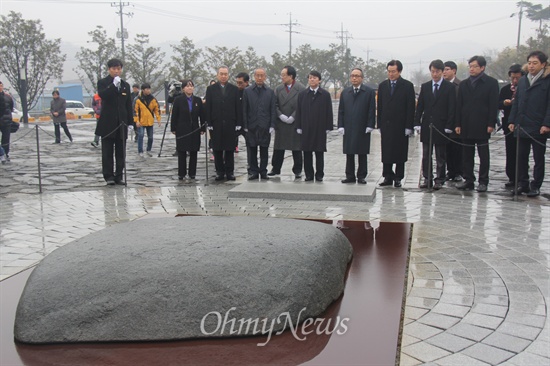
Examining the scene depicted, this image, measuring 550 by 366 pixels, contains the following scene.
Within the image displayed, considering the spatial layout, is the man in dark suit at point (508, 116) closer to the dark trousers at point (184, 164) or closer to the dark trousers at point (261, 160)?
the dark trousers at point (261, 160)

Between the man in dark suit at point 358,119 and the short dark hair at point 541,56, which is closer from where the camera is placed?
the short dark hair at point 541,56

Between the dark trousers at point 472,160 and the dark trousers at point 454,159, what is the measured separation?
19.0 inches

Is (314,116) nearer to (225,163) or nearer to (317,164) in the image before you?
(317,164)

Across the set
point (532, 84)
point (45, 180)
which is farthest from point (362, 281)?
point (45, 180)

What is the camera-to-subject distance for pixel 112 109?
9.70 meters

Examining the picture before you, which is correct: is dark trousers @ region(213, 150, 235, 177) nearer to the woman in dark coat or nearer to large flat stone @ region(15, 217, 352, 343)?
the woman in dark coat

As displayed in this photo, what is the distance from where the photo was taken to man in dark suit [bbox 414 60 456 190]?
9047 millimetres

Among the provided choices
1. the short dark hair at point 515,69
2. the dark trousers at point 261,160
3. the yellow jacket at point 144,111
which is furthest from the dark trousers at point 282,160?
the yellow jacket at point 144,111

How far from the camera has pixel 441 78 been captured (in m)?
9.16

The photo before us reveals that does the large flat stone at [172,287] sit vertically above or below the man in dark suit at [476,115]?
below

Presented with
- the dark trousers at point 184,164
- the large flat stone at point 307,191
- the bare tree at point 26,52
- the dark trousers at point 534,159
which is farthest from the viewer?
the bare tree at point 26,52

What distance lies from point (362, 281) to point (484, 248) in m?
1.78

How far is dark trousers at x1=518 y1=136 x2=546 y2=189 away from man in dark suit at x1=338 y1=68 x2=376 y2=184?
223 centimetres

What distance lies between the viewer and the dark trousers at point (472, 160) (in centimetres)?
878
